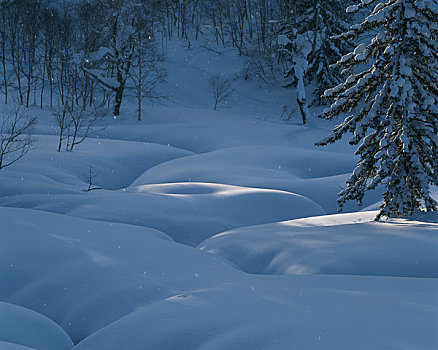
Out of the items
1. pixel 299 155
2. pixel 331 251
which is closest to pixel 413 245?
pixel 331 251

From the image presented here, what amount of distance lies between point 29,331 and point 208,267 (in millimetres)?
2836

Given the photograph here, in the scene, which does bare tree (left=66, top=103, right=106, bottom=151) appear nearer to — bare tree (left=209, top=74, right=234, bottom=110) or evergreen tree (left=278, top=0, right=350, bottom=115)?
bare tree (left=209, top=74, right=234, bottom=110)

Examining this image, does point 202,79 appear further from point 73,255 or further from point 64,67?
point 73,255

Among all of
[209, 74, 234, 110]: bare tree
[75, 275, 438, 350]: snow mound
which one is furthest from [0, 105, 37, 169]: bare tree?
[209, 74, 234, 110]: bare tree

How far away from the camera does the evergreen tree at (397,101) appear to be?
7.63m

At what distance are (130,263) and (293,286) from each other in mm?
2443

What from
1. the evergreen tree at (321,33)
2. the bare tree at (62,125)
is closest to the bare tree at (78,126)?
the bare tree at (62,125)

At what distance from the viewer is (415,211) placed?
8438mm

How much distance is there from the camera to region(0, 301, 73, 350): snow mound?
4.34 meters

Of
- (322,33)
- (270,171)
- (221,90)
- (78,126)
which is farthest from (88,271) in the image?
(221,90)

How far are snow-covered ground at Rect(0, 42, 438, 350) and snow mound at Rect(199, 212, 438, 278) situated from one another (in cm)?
2

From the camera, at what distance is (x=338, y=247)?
6879mm

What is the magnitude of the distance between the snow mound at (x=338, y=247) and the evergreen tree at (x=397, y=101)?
2.36 ft

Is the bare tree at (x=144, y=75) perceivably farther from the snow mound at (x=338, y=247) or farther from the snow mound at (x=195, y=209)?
the snow mound at (x=338, y=247)
